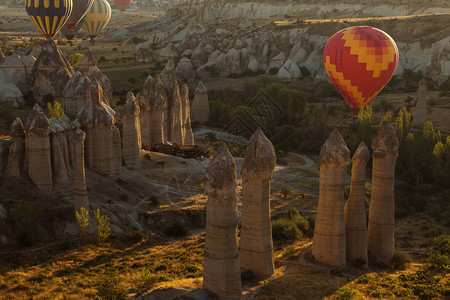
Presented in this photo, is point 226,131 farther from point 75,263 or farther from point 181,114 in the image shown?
point 75,263

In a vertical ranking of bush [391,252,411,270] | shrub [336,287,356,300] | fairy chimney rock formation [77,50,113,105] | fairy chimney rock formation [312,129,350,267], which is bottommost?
bush [391,252,411,270]

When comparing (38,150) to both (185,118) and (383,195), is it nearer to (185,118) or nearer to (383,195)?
(383,195)

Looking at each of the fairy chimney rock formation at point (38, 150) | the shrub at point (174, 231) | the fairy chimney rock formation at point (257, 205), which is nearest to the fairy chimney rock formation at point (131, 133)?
the shrub at point (174, 231)

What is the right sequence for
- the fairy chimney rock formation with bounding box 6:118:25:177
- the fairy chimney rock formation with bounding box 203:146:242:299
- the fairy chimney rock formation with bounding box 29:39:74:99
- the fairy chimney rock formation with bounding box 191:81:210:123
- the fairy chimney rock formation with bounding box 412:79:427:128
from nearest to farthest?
1. the fairy chimney rock formation with bounding box 203:146:242:299
2. the fairy chimney rock formation with bounding box 6:118:25:177
3. the fairy chimney rock formation with bounding box 29:39:74:99
4. the fairy chimney rock formation with bounding box 412:79:427:128
5. the fairy chimney rock formation with bounding box 191:81:210:123

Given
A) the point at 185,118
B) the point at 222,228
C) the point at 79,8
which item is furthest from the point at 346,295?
the point at 79,8

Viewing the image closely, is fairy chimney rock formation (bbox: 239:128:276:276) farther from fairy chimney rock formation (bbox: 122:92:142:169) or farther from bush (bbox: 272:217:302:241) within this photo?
fairy chimney rock formation (bbox: 122:92:142:169)

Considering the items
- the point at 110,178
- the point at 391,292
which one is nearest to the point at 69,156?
the point at 110,178

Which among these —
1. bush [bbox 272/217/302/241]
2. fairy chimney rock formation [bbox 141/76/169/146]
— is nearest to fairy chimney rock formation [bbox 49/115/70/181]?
fairy chimney rock formation [bbox 141/76/169/146]
